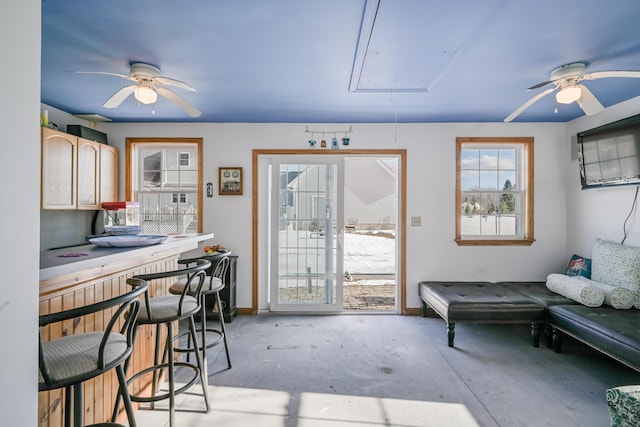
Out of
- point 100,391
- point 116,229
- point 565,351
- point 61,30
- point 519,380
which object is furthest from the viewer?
point 565,351

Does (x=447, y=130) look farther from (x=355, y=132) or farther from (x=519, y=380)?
(x=519, y=380)

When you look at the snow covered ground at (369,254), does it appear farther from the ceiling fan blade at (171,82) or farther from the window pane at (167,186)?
the ceiling fan blade at (171,82)

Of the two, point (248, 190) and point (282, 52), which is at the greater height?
point (282, 52)

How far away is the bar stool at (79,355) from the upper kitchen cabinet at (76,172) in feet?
7.91

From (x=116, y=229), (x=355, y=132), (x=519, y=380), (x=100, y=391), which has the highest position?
(x=355, y=132)

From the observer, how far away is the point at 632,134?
9.99ft

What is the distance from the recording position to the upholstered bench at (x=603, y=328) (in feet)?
7.36

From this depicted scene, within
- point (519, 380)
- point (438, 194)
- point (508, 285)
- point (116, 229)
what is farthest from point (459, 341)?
point (116, 229)

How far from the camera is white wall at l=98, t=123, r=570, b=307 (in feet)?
13.4

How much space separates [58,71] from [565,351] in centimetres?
491

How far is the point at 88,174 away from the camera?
3.51 meters

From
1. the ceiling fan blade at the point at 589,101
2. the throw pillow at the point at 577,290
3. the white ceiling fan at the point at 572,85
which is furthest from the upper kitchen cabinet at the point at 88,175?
the throw pillow at the point at 577,290

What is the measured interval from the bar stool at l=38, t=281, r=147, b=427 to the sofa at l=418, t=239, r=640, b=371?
2775 mm

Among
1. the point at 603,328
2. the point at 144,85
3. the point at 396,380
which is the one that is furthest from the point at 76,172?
the point at 603,328
